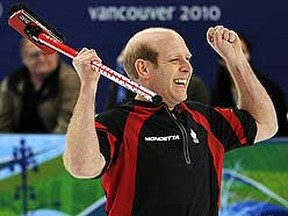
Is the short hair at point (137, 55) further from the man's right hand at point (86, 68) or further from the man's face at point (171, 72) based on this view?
the man's right hand at point (86, 68)

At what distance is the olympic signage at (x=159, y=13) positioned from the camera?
7.01 metres

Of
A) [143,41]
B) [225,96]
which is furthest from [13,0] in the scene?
[143,41]

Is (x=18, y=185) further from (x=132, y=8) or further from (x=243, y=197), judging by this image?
(x=132, y=8)

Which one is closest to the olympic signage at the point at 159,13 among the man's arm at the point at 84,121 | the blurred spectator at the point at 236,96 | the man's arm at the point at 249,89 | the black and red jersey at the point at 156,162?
the blurred spectator at the point at 236,96

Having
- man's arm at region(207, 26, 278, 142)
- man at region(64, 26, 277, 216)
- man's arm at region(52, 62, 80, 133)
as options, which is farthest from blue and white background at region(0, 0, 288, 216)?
man at region(64, 26, 277, 216)

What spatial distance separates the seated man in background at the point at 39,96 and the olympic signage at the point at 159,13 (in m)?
0.95

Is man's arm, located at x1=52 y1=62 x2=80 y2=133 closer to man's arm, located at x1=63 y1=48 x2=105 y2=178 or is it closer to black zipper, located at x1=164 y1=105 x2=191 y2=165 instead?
black zipper, located at x1=164 y1=105 x2=191 y2=165

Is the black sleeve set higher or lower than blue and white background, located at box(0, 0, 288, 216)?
lower

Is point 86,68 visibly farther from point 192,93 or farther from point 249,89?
point 192,93

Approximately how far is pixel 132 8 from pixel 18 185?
79.9 inches

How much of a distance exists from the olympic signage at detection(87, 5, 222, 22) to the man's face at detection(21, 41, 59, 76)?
1.00 meters

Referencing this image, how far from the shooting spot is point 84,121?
3.33 meters

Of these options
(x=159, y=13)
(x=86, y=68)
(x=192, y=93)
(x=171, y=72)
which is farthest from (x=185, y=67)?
(x=159, y=13)

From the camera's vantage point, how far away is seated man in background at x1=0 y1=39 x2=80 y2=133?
19.6ft
